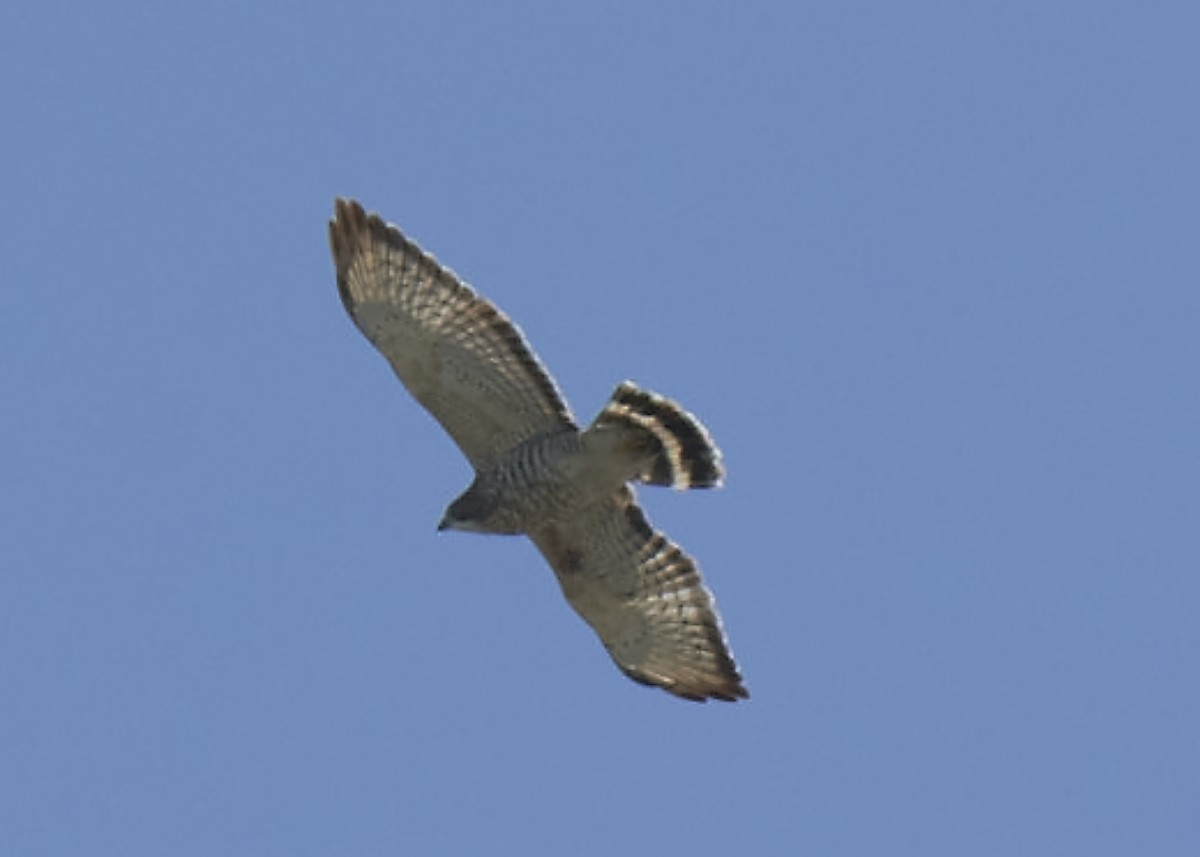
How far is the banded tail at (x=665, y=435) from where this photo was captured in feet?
55.9

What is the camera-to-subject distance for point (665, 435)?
55.9ft

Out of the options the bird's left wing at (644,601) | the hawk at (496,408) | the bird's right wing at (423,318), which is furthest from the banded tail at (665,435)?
the bird's left wing at (644,601)

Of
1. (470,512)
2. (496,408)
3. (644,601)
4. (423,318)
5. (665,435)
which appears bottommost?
(644,601)

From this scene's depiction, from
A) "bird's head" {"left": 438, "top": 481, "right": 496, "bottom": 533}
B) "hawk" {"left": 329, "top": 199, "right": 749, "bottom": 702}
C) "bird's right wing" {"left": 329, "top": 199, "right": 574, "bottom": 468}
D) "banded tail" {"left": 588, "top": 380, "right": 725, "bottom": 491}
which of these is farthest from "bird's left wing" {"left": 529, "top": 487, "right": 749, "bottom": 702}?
"bird's right wing" {"left": 329, "top": 199, "right": 574, "bottom": 468}

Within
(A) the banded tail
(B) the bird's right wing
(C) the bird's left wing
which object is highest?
(B) the bird's right wing

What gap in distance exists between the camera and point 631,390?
55.9 ft

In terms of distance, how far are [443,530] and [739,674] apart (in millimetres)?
2322

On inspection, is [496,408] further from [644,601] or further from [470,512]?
[644,601]

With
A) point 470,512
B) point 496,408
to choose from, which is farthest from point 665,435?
point 470,512

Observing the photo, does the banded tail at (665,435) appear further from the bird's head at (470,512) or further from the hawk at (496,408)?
the bird's head at (470,512)

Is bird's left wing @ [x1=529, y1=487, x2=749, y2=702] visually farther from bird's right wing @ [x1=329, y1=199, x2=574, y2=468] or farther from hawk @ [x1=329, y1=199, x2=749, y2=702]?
bird's right wing @ [x1=329, y1=199, x2=574, y2=468]

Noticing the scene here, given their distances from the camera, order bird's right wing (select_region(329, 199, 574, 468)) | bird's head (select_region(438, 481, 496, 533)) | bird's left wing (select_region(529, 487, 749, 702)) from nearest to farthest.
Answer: bird's right wing (select_region(329, 199, 574, 468)), bird's head (select_region(438, 481, 496, 533)), bird's left wing (select_region(529, 487, 749, 702))

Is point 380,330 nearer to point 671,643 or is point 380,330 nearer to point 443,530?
point 443,530

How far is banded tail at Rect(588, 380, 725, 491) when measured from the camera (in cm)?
1705
